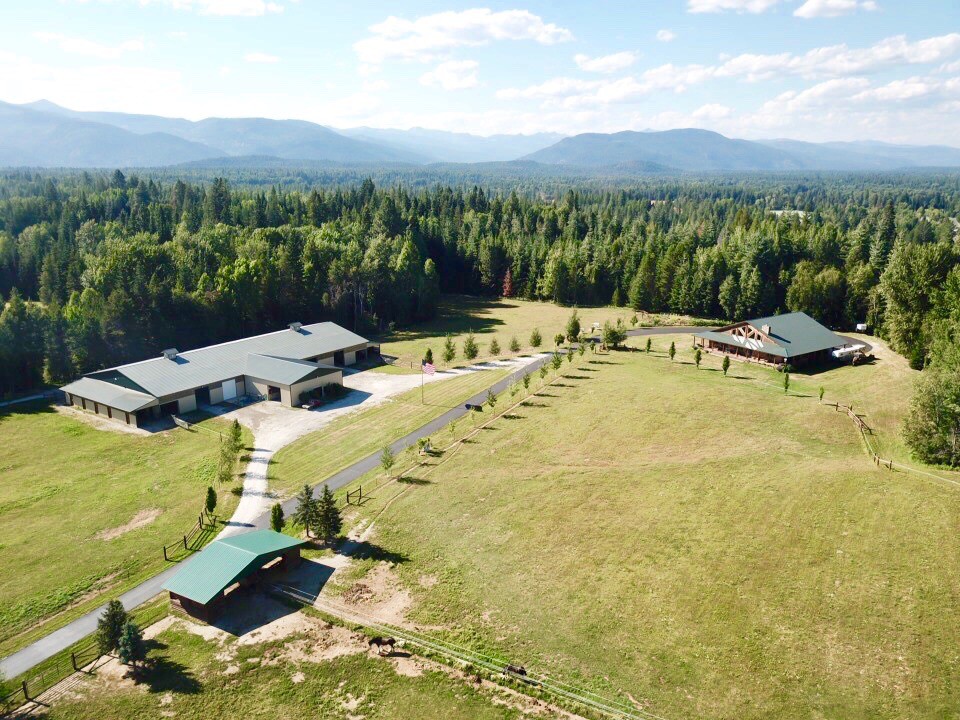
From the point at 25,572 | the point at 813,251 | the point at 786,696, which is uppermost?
the point at 813,251

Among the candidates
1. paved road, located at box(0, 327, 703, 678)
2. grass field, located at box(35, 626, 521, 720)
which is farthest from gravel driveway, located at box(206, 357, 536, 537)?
grass field, located at box(35, 626, 521, 720)

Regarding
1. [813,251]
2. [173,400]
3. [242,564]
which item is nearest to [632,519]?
[242,564]

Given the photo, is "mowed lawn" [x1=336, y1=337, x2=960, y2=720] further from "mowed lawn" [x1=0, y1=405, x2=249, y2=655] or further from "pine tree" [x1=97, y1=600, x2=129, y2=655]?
"mowed lawn" [x1=0, y1=405, x2=249, y2=655]

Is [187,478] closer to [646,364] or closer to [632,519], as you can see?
[632,519]

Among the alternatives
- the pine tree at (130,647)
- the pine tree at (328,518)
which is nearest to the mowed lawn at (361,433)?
the pine tree at (328,518)

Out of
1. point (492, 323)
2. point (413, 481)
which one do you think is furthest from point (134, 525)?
point (492, 323)
